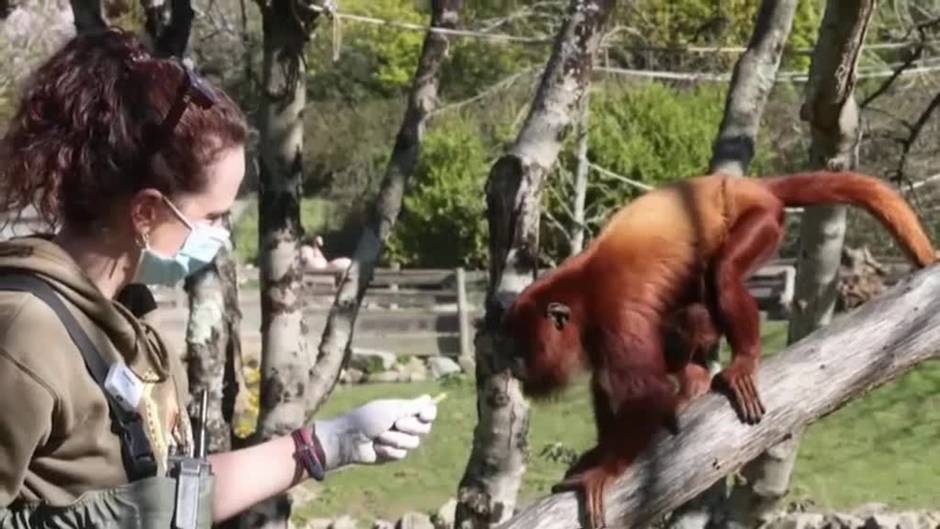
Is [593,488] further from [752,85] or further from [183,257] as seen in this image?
[752,85]

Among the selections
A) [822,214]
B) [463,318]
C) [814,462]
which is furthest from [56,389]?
[463,318]

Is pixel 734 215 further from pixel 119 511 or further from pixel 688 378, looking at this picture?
pixel 119 511

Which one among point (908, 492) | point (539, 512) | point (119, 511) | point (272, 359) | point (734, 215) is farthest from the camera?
point (908, 492)

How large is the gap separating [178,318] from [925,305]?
1159 centimetres

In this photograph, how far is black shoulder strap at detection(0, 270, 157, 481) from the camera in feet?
5.69

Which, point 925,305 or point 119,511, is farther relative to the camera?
point 925,305

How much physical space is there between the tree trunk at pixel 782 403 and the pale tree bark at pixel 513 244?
86cm

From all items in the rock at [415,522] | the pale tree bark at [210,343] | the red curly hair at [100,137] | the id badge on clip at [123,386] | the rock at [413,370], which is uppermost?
the red curly hair at [100,137]

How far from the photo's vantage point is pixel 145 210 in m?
1.82

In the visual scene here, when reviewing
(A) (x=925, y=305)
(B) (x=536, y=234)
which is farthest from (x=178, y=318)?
(A) (x=925, y=305)

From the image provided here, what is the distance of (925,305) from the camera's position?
9.54ft

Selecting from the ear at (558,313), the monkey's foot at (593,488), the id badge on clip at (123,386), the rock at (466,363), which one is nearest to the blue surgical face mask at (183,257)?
the id badge on clip at (123,386)

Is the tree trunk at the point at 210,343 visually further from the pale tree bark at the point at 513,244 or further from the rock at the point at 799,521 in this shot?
the rock at the point at 799,521

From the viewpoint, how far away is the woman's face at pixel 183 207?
1.82 meters
